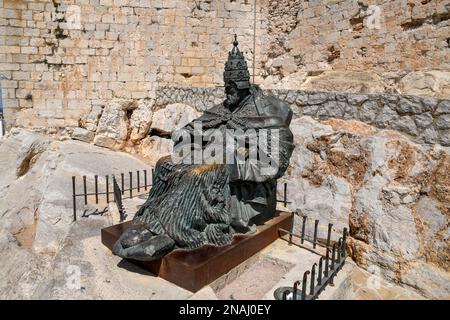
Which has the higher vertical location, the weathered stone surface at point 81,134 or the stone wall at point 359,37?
the stone wall at point 359,37

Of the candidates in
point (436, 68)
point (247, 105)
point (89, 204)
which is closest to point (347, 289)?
point (247, 105)

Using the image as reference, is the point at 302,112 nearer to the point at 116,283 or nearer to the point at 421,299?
the point at 421,299

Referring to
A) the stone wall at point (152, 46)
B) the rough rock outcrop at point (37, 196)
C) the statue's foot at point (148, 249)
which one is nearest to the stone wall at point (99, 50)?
the stone wall at point (152, 46)

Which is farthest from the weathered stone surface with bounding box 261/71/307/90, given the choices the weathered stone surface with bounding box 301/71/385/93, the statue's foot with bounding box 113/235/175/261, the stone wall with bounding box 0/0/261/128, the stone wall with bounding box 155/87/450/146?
the statue's foot with bounding box 113/235/175/261

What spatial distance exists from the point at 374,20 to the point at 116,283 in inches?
290

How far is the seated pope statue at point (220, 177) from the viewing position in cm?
320

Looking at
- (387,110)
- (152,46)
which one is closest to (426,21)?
(387,110)

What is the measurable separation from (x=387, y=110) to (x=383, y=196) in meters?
1.05

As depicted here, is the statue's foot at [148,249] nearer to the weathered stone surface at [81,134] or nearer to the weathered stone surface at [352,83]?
the weathered stone surface at [352,83]

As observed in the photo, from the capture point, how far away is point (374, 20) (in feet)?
24.7

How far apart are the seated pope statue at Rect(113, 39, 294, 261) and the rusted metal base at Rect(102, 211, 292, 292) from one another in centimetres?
8

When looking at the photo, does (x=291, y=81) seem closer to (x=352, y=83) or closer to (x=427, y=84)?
(x=352, y=83)

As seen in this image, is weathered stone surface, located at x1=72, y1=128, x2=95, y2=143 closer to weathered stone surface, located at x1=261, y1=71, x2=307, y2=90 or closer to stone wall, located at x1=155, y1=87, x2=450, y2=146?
weathered stone surface, located at x1=261, y1=71, x2=307, y2=90

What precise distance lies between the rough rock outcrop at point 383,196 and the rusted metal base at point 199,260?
1.21 m
